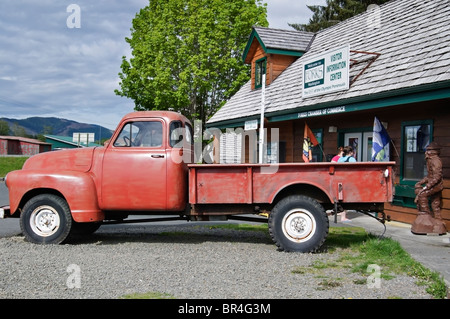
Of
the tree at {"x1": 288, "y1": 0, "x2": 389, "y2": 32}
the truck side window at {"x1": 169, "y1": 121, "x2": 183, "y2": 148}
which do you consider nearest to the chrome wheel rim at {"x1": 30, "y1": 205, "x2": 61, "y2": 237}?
the truck side window at {"x1": 169, "y1": 121, "x2": 183, "y2": 148}

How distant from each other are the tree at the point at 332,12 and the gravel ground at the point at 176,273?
108 ft

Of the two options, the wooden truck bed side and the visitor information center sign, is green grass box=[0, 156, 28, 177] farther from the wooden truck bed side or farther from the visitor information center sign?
the wooden truck bed side

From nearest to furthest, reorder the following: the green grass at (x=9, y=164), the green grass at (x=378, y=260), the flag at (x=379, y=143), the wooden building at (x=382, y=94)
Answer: the green grass at (x=378, y=260) → the wooden building at (x=382, y=94) → the flag at (x=379, y=143) → the green grass at (x=9, y=164)

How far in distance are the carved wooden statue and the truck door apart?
17.4 feet

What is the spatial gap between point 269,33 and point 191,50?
12.0 meters

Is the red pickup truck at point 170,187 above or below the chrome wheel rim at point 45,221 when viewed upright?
above

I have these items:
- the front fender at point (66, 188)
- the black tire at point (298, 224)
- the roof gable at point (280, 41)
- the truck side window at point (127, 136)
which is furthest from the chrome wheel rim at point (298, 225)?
the roof gable at point (280, 41)

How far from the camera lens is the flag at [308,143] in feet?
43.4

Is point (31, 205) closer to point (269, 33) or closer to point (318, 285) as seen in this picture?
point (318, 285)

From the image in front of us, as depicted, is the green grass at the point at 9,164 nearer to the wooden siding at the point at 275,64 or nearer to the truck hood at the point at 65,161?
the wooden siding at the point at 275,64

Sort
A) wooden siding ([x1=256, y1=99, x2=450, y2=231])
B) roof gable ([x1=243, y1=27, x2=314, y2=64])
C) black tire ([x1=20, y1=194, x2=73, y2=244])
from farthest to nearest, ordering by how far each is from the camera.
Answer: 1. roof gable ([x1=243, y1=27, x2=314, y2=64])
2. wooden siding ([x1=256, y1=99, x2=450, y2=231])
3. black tire ([x1=20, y1=194, x2=73, y2=244])

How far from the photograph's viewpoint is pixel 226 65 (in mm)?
28484

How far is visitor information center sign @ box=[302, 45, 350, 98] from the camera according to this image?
1163 centimetres
